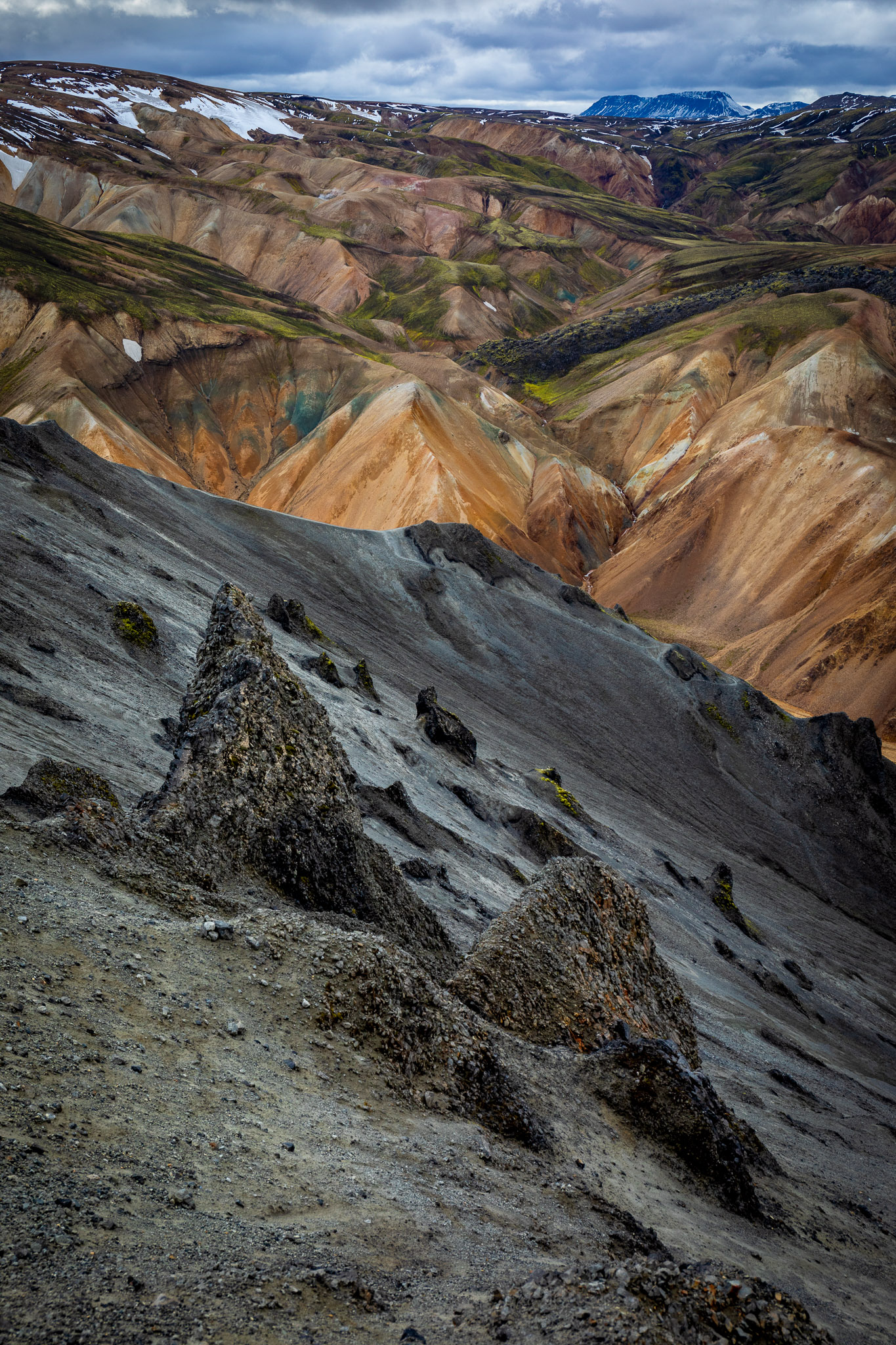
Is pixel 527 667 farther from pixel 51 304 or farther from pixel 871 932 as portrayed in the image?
pixel 51 304

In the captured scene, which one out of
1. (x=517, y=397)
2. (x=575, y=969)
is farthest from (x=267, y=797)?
→ (x=517, y=397)

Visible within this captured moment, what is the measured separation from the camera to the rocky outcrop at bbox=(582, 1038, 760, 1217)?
37.0 feet

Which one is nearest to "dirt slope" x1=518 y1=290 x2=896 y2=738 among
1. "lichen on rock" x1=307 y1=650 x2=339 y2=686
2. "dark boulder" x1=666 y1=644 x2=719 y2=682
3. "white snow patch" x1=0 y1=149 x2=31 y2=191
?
"dark boulder" x1=666 y1=644 x2=719 y2=682

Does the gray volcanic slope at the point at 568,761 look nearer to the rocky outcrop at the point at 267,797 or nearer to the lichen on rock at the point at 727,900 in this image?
the lichen on rock at the point at 727,900

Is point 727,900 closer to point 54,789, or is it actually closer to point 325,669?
point 325,669

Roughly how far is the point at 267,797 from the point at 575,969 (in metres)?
5.19

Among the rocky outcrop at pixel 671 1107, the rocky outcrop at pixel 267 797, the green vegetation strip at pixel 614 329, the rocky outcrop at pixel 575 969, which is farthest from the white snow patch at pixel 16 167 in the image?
the rocky outcrop at pixel 671 1107

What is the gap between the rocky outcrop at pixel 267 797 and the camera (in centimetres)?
1170

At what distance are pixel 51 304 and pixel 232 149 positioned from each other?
124768 mm

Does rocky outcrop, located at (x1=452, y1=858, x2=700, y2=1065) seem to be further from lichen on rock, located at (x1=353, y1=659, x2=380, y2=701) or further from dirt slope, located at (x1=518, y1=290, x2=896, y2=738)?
dirt slope, located at (x1=518, y1=290, x2=896, y2=738)

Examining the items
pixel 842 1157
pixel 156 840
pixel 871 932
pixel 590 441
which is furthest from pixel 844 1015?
pixel 590 441

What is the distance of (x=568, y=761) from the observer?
46.8 m

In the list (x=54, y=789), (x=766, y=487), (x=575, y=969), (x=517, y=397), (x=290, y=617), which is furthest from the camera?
(x=517, y=397)

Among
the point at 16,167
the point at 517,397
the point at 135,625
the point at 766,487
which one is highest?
the point at 16,167
